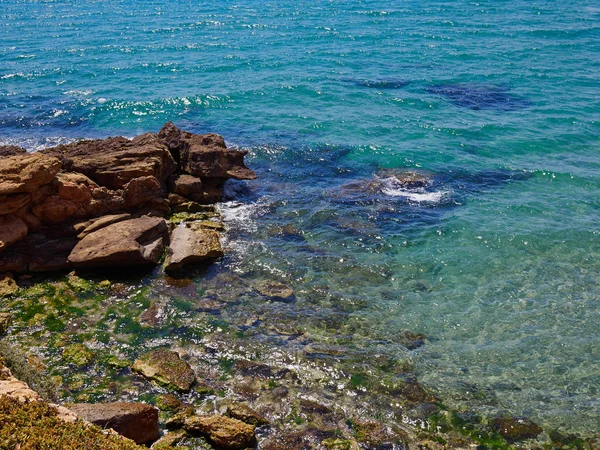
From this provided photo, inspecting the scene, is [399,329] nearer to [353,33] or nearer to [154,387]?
[154,387]

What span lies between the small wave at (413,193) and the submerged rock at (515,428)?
1287 cm

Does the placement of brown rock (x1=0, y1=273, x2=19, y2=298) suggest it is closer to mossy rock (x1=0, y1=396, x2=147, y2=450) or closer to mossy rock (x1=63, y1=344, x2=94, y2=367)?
mossy rock (x1=63, y1=344, x2=94, y2=367)

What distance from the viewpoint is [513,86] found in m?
40.1

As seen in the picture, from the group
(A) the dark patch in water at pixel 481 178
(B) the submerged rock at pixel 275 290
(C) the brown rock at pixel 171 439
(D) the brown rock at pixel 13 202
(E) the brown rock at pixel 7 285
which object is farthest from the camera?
(A) the dark patch in water at pixel 481 178

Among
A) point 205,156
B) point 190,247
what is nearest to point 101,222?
point 190,247

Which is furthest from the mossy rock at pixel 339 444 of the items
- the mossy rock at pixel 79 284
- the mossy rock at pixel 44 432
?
the mossy rock at pixel 79 284

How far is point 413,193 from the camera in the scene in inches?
1010

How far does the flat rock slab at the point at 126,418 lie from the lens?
1130 cm

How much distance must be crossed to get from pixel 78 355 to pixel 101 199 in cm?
775

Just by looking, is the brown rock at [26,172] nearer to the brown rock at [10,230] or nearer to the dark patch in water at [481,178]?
the brown rock at [10,230]

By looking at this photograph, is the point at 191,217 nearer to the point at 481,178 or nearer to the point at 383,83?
the point at 481,178

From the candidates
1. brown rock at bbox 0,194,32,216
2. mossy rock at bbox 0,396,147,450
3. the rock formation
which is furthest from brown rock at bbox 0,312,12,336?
mossy rock at bbox 0,396,147,450

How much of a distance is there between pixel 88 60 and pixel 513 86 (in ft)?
126

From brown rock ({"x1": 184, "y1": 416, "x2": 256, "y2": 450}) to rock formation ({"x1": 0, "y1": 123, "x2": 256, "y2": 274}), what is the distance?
302 inches
